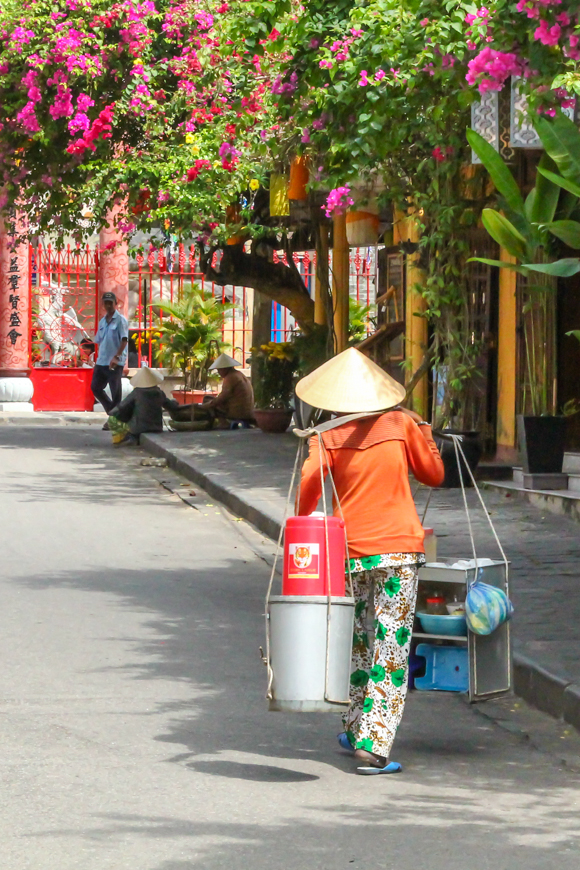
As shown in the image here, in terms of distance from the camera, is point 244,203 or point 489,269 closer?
point 489,269

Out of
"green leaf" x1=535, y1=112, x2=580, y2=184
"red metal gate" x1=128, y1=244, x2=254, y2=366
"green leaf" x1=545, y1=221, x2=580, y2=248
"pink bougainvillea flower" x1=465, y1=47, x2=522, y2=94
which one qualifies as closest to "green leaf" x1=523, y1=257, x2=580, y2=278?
"green leaf" x1=545, y1=221, x2=580, y2=248

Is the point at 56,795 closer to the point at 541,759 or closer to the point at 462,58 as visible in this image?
the point at 541,759

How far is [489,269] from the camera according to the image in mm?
15562

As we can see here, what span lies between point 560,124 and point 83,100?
12.0 metres

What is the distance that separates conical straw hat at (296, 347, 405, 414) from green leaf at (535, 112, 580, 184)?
2.12 metres

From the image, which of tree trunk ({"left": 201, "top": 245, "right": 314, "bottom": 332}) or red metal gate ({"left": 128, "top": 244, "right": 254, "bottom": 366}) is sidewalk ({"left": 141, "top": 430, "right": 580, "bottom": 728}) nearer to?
tree trunk ({"left": 201, "top": 245, "right": 314, "bottom": 332})

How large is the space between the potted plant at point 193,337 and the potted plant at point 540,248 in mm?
13182

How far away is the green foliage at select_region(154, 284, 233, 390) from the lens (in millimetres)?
27469

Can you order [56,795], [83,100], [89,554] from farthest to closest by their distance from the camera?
[83,100] → [89,554] → [56,795]

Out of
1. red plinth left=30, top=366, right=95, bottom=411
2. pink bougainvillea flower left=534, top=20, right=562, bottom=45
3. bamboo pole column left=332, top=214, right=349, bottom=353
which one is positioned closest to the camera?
pink bougainvillea flower left=534, top=20, right=562, bottom=45

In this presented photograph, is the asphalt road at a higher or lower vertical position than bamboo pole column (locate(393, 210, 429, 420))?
lower

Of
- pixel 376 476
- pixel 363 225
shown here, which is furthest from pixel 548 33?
pixel 363 225

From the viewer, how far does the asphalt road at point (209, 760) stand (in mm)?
4578

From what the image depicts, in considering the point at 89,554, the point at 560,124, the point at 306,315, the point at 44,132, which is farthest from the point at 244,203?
the point at 560,124
